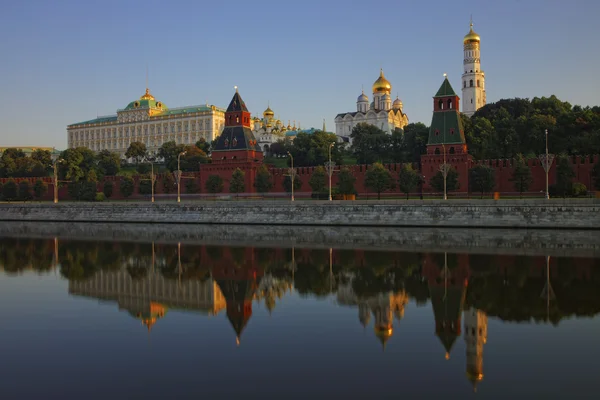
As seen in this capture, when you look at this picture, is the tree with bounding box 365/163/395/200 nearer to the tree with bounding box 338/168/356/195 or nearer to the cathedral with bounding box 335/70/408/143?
the tree with bounding box 338/168/356/195

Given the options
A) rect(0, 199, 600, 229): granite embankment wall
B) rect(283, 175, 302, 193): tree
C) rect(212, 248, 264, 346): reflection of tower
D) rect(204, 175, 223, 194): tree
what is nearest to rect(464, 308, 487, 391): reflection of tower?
rect(212, 248, 264, 346): reflection of tower

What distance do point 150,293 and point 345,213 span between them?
68.0ft

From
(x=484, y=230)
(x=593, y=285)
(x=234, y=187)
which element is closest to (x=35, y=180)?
(x=234, y=187)

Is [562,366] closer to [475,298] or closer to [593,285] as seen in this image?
[475,298]

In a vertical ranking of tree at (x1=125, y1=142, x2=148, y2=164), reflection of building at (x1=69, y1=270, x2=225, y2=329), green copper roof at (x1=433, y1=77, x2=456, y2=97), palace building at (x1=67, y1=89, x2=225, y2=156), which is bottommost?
reflection of building at (x1=69, y1=270, x2=225, y2=329)

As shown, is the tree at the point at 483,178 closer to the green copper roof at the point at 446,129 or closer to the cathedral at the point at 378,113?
the green copper roof at the point at 446,129

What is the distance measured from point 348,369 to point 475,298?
6.15m

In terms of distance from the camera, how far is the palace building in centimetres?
9844

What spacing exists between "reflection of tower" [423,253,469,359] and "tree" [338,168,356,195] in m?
21.8

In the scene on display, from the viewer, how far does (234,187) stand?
48344 mm

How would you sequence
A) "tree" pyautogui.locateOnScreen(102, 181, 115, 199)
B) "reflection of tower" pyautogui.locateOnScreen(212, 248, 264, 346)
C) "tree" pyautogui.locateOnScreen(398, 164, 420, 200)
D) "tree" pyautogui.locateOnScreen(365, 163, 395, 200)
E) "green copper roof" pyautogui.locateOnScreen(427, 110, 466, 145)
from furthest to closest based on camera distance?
1. "tree" pyautogui.locateOnScreen(102, 181, 115, 199)
2. "green copper roof" pyautogui.locateOnScreen(427, 110, 466, 145)
3. "tree" pyautogui.locateOnScreen(365, 163, 395, 200)
4. "tree" pyautogui.locateOnScreen(398, 164, 420, 200)
5. "reflection of tower" pyautogui.locateOnScreen(212, 248, 264, 346)

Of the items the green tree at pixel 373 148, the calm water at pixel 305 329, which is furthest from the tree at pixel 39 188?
the calm water at pixel 305 329

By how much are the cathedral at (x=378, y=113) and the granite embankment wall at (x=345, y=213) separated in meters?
53.4

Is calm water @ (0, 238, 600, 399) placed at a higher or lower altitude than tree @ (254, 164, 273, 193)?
lower
